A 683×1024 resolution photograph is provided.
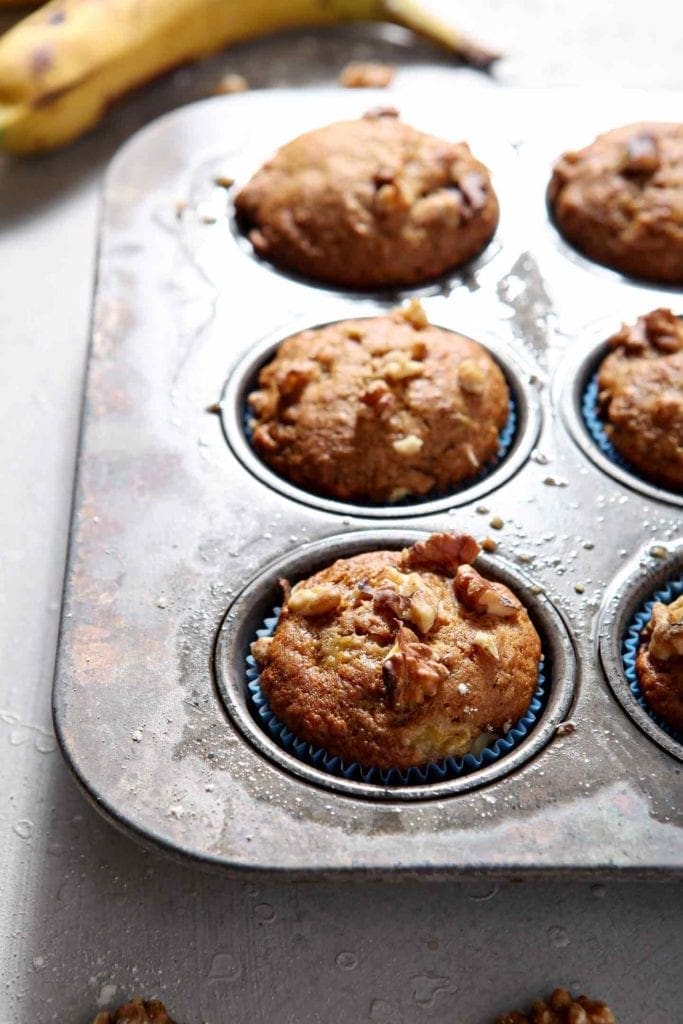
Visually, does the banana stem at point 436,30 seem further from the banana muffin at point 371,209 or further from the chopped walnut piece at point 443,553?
the chopped walnut piece at point 443,553

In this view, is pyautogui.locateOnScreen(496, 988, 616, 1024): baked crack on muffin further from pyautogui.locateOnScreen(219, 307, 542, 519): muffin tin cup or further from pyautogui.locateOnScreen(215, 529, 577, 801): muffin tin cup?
pyautogui.locateOnScreen(219, 307, 542, 519): muffin tin cup

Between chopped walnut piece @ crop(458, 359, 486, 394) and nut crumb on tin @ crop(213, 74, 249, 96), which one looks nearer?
chopped walnut piece @ crop(458, 359, 486, 394)

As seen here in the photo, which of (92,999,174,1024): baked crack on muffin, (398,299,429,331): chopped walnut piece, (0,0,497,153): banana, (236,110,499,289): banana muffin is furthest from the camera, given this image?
(0,0,497,153): banana

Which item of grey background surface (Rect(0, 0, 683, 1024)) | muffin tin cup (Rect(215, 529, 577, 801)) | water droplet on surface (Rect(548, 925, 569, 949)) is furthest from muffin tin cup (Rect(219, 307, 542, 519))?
water droplet on surface (Rect(548, 925, 569, 949))

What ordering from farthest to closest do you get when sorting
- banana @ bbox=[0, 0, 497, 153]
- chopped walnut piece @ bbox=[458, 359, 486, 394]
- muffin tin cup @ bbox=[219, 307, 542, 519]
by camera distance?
1. banana @ bbox=[0, 0, 497, 153]
2. chopped walnut piece @ bbox=[458, 359, 486, 394]
3. muffin tin cup @ bbox=[219, 307, 542, 519]

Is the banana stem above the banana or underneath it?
above

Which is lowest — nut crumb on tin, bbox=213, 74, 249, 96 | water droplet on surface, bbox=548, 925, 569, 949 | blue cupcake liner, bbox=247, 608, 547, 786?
water droplet on surface, bbox=548, 925, 569, 949

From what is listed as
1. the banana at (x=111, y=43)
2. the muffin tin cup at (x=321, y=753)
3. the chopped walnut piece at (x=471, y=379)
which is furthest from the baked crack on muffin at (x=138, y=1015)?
the banana at (x=111, y=43)

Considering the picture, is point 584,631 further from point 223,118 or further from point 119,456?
point 223,118
